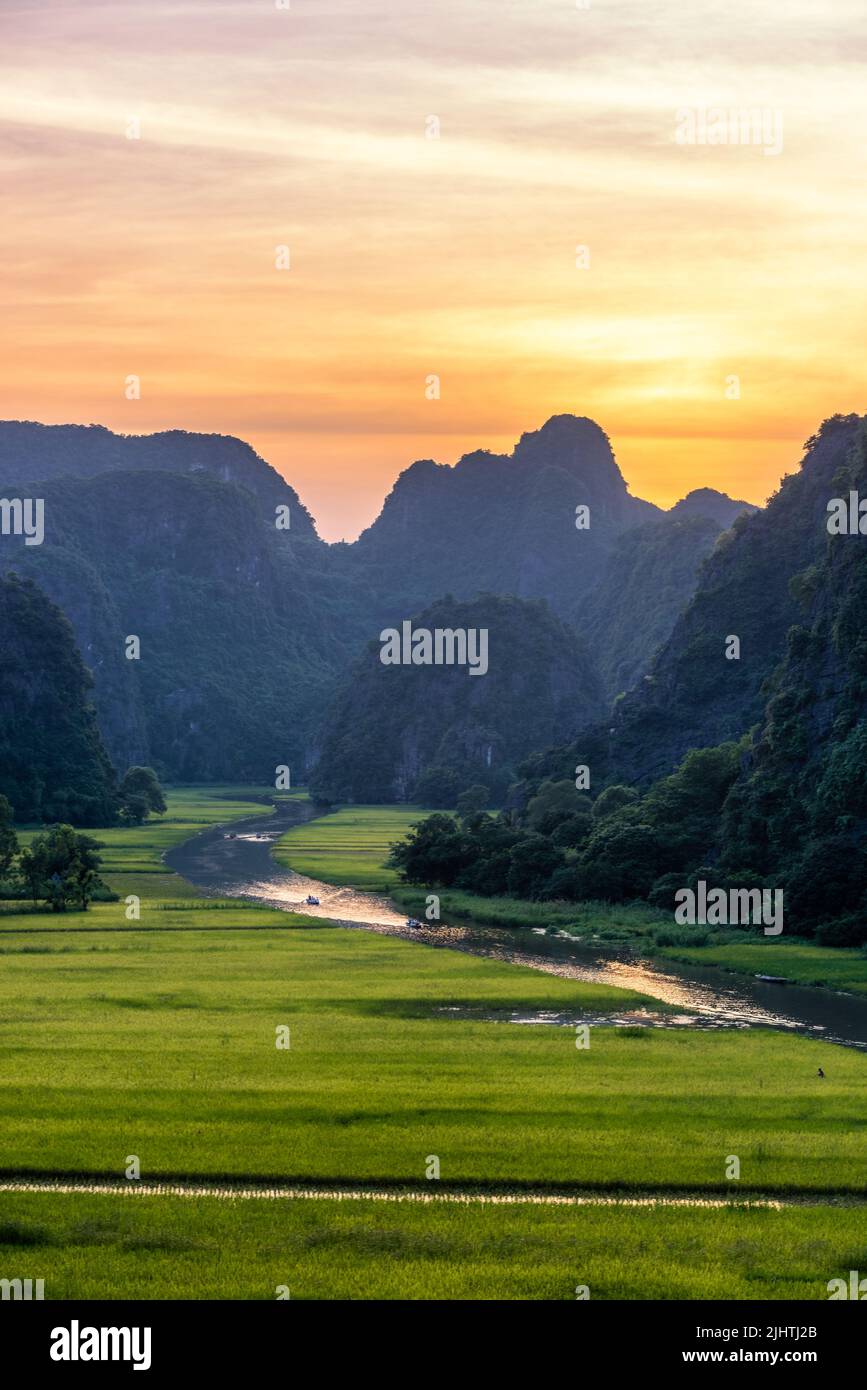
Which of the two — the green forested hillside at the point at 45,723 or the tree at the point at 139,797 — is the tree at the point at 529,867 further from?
the tree at the point at 139,797

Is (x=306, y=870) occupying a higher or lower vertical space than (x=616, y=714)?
lower

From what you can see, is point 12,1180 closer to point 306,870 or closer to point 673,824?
point 673,824

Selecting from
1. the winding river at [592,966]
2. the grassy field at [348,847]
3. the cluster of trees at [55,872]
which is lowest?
the grassy field at [348,847]

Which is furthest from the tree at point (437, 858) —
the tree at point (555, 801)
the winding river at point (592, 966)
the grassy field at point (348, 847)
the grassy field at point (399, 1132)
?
the grassy field at point (399, 1132)

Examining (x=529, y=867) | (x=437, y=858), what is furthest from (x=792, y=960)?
(x=437, y=858)

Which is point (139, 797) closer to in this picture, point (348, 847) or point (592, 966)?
point (348, 847)

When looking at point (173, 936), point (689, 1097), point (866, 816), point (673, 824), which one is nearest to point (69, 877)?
point (173, 936)

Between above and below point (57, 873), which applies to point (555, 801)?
above
